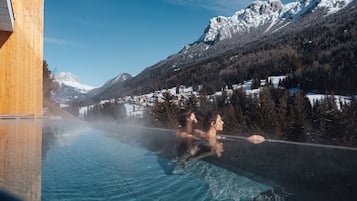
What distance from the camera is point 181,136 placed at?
237 inches

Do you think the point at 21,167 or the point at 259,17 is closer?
the point at 21,167

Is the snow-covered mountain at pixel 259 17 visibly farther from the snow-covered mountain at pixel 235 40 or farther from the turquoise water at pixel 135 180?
the turquoise water at pixel 135 180

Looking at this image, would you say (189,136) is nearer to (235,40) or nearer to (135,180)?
(135,180)

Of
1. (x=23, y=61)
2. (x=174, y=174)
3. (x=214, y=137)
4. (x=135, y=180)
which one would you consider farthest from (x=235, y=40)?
(x=135, y=180)

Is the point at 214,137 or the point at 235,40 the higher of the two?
the point at 235,40

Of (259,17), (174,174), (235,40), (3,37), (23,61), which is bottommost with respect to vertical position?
(174,174)

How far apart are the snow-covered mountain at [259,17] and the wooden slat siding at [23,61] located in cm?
10201

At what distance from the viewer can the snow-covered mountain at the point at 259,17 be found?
Answer: 112 metres

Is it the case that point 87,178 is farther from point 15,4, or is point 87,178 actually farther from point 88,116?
point 88,116

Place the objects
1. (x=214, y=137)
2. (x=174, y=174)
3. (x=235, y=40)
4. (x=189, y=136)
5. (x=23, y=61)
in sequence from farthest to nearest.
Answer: (x=235, y=40) < (x=23, y=61) < (x=189, y=136) < (x=214, y=137) < (x=174, y=174)

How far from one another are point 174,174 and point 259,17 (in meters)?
156

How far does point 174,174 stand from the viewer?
301cm

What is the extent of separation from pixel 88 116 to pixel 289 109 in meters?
8.18

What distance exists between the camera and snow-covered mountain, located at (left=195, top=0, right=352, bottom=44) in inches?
4426
